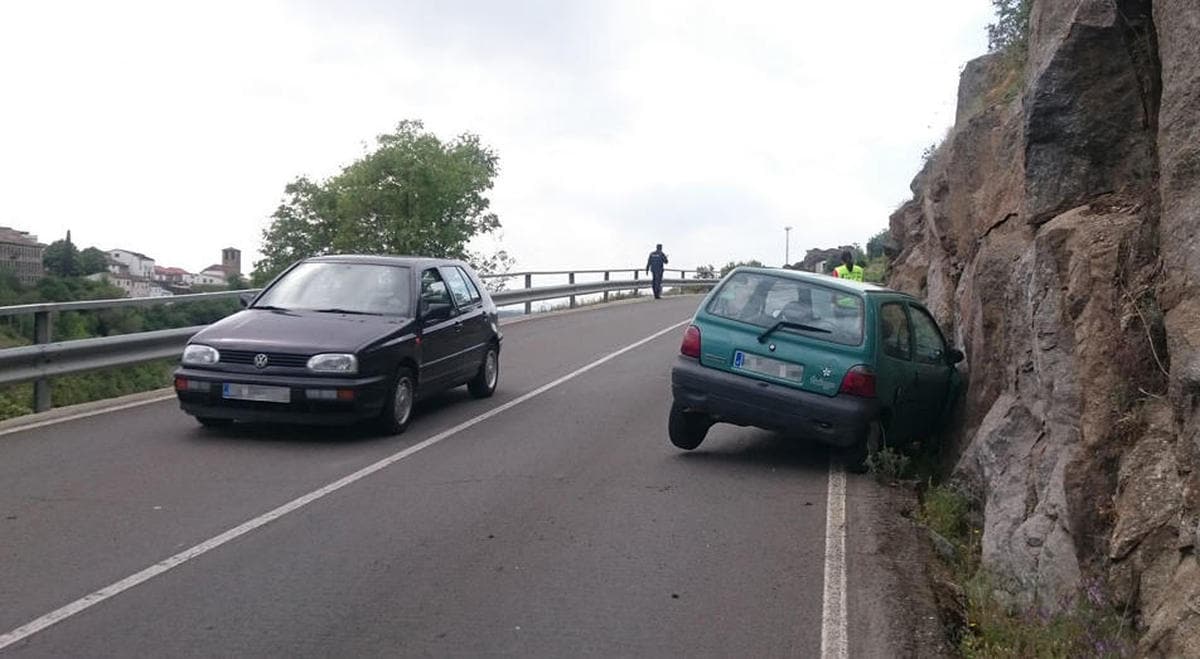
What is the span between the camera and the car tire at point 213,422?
11266 millimetres

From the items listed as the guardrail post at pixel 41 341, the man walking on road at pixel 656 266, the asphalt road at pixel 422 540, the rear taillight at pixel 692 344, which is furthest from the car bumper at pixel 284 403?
the man walking on road at pixel 656 266

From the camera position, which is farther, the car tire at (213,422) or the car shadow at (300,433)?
the car tire at (213,422)

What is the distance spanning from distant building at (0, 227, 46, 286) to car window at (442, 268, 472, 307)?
4198 mm

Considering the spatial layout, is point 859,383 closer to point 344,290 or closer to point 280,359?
point 280,359

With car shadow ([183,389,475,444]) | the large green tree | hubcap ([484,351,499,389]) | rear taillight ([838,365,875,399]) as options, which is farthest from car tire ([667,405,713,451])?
the large green tree

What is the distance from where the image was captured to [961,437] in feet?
35.3

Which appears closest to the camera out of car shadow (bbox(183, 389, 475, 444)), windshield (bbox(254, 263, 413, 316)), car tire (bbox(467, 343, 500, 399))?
car shadow (bbox(183, 389, 475, 444))

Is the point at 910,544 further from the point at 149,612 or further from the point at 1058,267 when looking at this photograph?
the point at 149,612

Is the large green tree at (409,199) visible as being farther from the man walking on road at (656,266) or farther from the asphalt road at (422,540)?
the asphalt road at (422,540)

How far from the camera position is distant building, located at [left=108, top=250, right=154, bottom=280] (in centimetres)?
1850

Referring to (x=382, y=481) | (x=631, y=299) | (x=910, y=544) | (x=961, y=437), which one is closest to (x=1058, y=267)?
(x=910, y=544)

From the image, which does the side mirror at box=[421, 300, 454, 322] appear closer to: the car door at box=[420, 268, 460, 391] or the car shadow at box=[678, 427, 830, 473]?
the car door at box=[420, 268, 460, 391]

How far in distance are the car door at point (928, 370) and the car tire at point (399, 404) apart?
14.6 feet

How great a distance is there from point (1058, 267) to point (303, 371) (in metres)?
6.06
